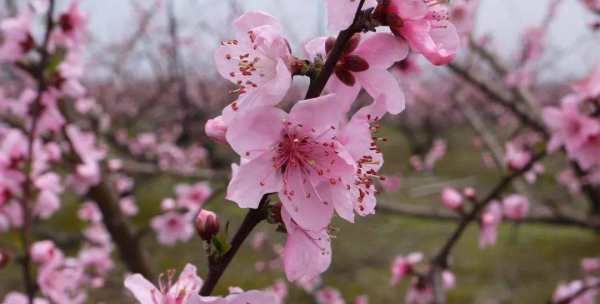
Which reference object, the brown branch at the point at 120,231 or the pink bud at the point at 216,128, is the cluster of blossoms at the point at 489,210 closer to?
the brown branch at the point at 120,231

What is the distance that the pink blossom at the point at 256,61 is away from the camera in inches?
30.9

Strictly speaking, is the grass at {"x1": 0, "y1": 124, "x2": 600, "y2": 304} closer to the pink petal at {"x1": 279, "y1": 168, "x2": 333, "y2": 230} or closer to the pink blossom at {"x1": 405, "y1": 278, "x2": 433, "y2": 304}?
the pink blossom at {"x1": 405, "y1": 278, "x2": 433, "y2": 304}

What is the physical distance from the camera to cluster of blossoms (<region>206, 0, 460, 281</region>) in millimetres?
800

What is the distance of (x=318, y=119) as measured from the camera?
0.82 metres

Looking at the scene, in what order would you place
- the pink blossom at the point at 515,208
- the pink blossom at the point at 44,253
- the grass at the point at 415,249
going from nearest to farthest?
the pink blossom at the point at 44,253, the pink blossom at the point at 515,208, the grass at the point at 415,249

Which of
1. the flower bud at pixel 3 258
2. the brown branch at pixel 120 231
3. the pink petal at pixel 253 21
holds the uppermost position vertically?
the pink petal at pixel 253 21

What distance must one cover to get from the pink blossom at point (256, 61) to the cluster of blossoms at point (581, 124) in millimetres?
1514

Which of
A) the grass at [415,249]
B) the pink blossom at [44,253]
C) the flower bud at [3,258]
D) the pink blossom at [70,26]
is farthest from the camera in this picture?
the grass at [415,249]

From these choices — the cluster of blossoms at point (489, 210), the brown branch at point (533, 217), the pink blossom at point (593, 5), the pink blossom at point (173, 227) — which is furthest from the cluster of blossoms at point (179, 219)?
the pink blossom at point (593, 5)

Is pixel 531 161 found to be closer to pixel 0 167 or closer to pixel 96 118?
pixel 0 167

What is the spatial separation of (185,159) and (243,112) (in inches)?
254

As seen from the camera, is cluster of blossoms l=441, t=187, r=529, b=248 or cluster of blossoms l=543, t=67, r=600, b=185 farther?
cluster of blossoms l=441, t=187, r=529, b=248

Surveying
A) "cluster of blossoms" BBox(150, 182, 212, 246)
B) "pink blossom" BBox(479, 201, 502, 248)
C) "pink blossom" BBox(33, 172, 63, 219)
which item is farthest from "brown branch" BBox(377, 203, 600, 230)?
"pink blossom" BBox(33, 172, 63, 219)

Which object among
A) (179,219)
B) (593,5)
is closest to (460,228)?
(593,5)
